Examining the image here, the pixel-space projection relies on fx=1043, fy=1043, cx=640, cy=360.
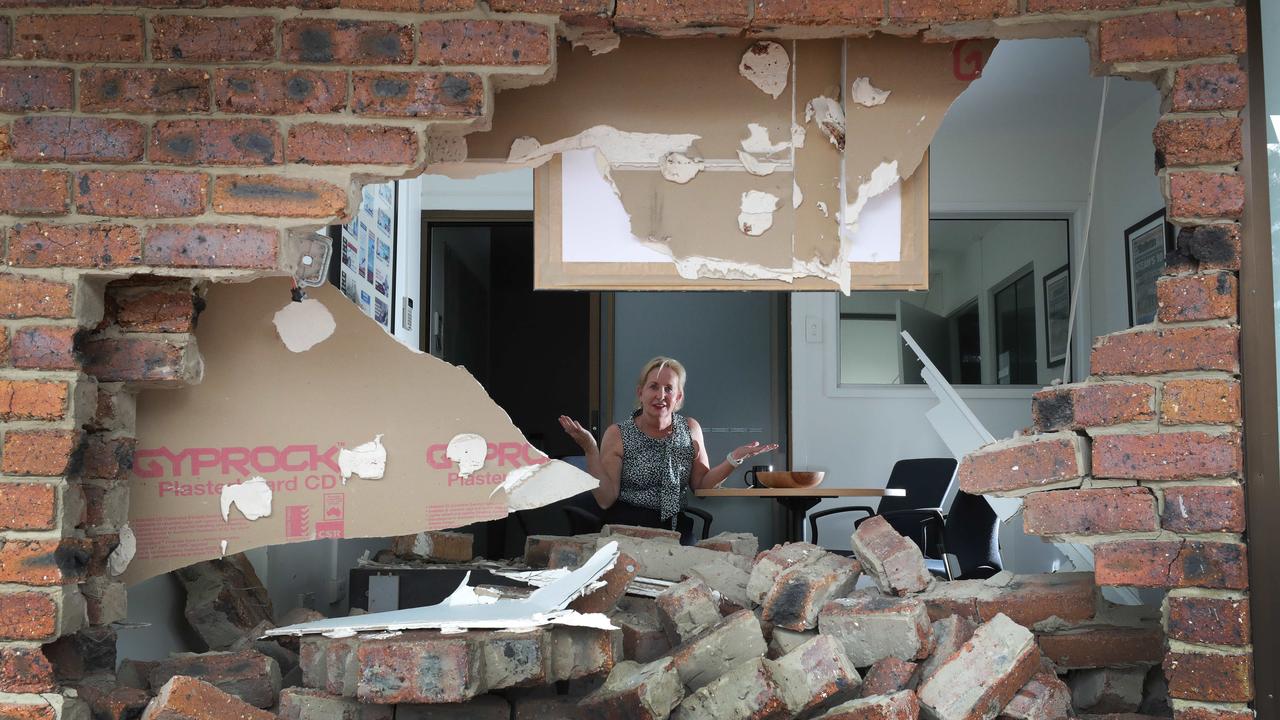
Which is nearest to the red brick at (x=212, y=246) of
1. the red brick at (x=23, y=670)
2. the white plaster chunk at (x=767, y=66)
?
the red brick at (x=23, y=670)

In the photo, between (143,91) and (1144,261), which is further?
(1144,261)

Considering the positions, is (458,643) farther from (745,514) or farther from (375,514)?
(745,514)

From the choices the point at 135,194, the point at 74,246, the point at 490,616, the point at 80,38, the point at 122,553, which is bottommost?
the point at 490,616

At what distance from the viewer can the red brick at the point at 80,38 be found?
7.41ft

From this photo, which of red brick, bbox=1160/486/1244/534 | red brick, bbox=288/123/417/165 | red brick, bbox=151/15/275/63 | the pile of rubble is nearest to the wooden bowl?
the pile of rubble

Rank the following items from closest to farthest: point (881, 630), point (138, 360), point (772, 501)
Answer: point (138, 360)
point (881, 630)
point (772, 501)

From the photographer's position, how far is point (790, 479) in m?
4.96

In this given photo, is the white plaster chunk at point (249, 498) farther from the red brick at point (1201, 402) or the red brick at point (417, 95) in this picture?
the red brick at point (1201, 402)

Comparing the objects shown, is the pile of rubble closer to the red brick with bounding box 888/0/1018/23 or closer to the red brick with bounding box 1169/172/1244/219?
the red brick with bounding box 1169/172/1244/219

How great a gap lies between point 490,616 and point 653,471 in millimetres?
2390

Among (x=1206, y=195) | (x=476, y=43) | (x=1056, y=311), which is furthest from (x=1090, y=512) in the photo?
(x=1056, y=311)

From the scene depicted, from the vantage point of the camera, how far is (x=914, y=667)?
2.44 m

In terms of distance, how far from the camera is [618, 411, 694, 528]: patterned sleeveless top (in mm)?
4625

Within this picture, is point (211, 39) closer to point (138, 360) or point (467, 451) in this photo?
point (138, 360)
